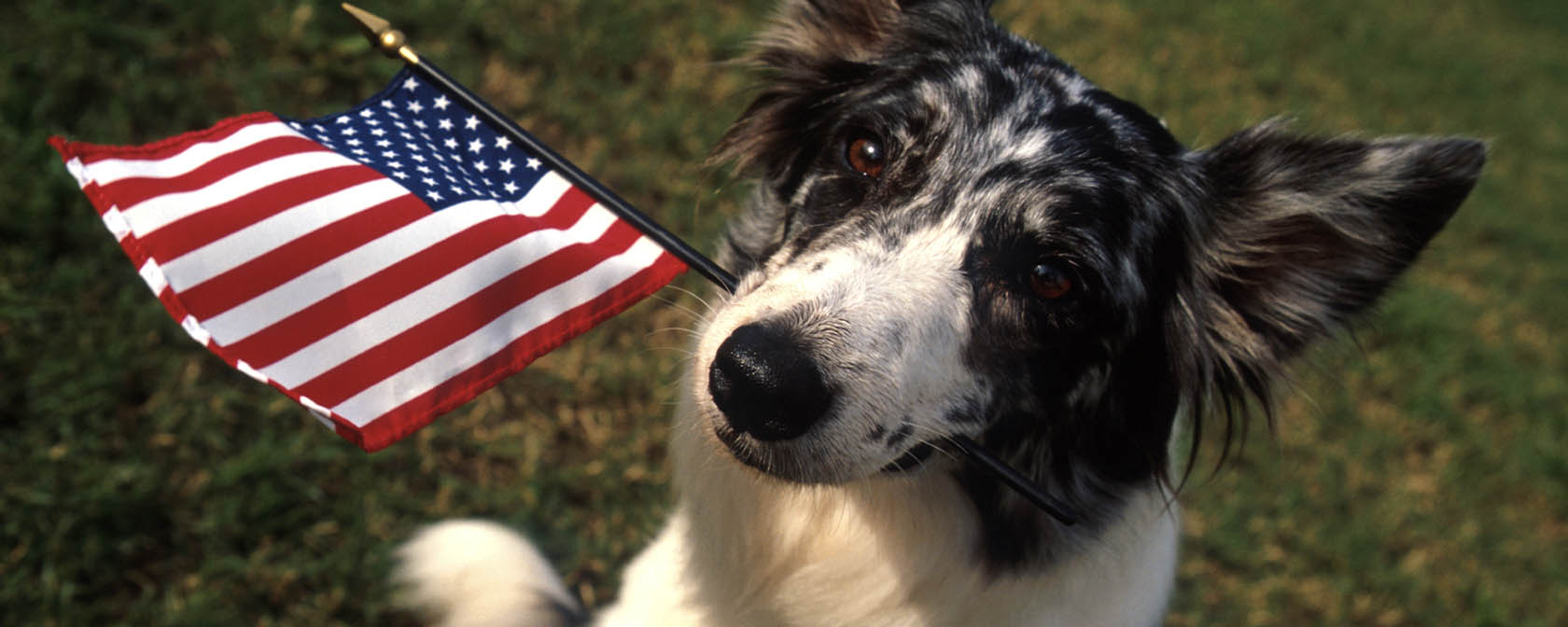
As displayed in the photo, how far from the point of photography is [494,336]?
198 centimetres

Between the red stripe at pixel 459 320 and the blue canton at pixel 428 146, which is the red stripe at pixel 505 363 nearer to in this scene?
the red stripe at pixel 459 320

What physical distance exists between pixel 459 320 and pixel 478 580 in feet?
3.81

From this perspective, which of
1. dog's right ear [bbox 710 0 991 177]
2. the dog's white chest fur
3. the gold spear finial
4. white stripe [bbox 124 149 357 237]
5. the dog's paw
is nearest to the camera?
white stripe [bbox 124 149 357 237]

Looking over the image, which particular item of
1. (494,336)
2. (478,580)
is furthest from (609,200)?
(478,580)

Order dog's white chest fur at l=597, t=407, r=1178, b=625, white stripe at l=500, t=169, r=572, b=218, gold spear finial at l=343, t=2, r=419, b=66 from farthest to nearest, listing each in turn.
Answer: dog's white chest fur at l=597, t=407, r=1178, b=625 < white stripe at l=500, t=169, r=572, b=218 < gold spear finial at l=343, t=2, r=419, b=66

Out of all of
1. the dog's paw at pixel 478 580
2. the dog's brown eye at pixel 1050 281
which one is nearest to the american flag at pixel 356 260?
the dog's brown eye at pixel 1050 281

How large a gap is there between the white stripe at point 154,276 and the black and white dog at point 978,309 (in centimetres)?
94

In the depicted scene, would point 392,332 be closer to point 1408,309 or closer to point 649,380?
point 649,380

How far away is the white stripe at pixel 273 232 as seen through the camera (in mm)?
1808

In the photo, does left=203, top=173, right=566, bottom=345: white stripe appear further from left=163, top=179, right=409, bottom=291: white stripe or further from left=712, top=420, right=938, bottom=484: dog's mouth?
left=712, top=420, right=938, bottom=484: dog's mouth

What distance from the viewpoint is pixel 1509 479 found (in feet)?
17.5

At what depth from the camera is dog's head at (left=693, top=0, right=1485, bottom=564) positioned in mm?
1817

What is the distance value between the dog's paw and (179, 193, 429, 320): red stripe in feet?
4.12

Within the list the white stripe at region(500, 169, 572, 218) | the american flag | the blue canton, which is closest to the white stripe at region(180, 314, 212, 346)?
the american flag
